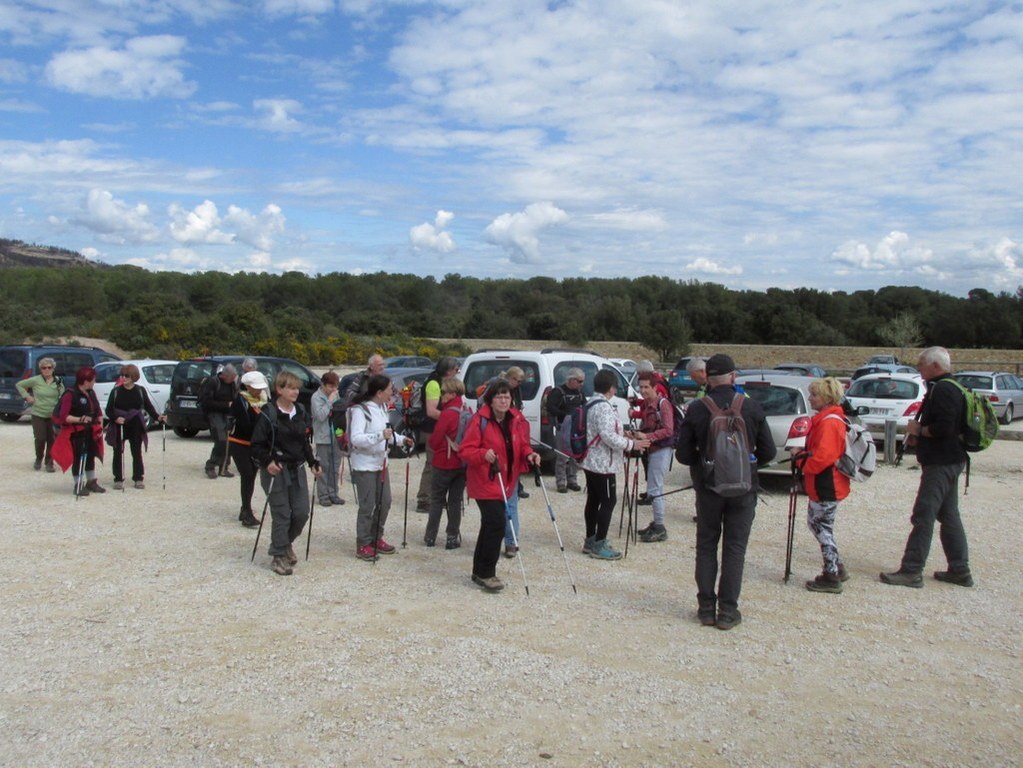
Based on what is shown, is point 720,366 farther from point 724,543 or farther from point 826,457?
point 826,457

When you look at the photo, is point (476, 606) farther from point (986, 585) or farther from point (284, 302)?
point (284, 302)

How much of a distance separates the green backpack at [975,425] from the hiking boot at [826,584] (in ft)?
4.78

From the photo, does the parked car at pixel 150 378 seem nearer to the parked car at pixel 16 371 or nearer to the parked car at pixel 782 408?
the parked car at pixel 16 371

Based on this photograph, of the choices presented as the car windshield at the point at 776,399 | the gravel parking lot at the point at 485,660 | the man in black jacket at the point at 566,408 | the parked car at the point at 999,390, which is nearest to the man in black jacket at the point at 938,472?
the gravel parking lot at the point at 485,660

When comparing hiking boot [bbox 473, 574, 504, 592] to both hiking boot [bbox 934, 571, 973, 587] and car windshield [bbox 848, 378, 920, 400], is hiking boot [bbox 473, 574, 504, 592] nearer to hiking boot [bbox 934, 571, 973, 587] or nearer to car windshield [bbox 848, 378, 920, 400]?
hiking boot [bbox 934, 571, 973, 587]

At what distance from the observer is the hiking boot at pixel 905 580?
6.75 meters

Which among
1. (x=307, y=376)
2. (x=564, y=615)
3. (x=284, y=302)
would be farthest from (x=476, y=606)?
(x=284, y=302)

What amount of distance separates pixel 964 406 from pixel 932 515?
35.1 inches

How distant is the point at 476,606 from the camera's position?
6.24 metres

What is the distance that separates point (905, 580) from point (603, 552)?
2.49m

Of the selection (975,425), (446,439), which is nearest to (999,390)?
(975,425)

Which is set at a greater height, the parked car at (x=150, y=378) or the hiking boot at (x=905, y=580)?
the parked car at (x=150, y=378)

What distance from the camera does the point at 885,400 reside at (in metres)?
15.6

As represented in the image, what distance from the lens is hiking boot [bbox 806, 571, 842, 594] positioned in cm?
661
